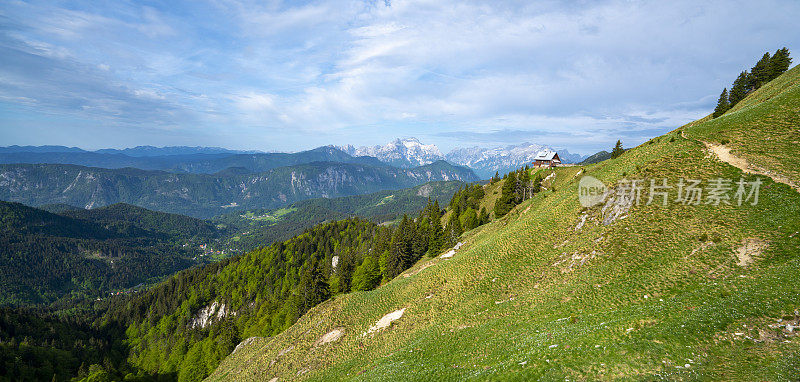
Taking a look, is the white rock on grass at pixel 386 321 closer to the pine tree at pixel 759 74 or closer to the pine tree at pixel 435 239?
the pine tree at pixel 435 239

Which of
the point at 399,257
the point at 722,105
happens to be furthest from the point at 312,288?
the point at 722,105

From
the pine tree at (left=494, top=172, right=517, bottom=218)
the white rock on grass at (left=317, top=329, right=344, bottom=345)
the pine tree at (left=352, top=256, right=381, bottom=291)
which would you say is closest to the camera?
the white rock on grass at (left=317, top=329, right=344, bottom=345)

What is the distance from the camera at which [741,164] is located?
30000 millimetres

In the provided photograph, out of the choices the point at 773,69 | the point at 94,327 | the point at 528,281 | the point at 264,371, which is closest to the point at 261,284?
the point at 94,327

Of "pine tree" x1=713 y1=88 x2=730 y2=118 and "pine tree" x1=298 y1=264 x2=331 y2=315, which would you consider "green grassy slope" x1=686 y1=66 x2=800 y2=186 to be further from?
"pine tree" x1=298 y1=264 x2=331 y2=315

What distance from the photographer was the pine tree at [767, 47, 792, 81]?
60344 mm

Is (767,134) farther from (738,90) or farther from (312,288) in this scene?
(312,288)

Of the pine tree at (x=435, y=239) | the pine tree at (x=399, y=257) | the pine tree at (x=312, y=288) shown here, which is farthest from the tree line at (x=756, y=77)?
the pine tree at (x=312, y=288)

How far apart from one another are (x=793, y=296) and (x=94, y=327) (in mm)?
239167

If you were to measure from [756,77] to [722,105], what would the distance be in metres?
9.90

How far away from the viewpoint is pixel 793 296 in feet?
55.2

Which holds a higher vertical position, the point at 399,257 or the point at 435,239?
the point at 435,239

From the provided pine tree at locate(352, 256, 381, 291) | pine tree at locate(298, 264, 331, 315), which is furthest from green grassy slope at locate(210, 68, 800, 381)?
pine tree at locate(352, 256, 381, 291)

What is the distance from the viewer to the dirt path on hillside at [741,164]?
26766 mm
